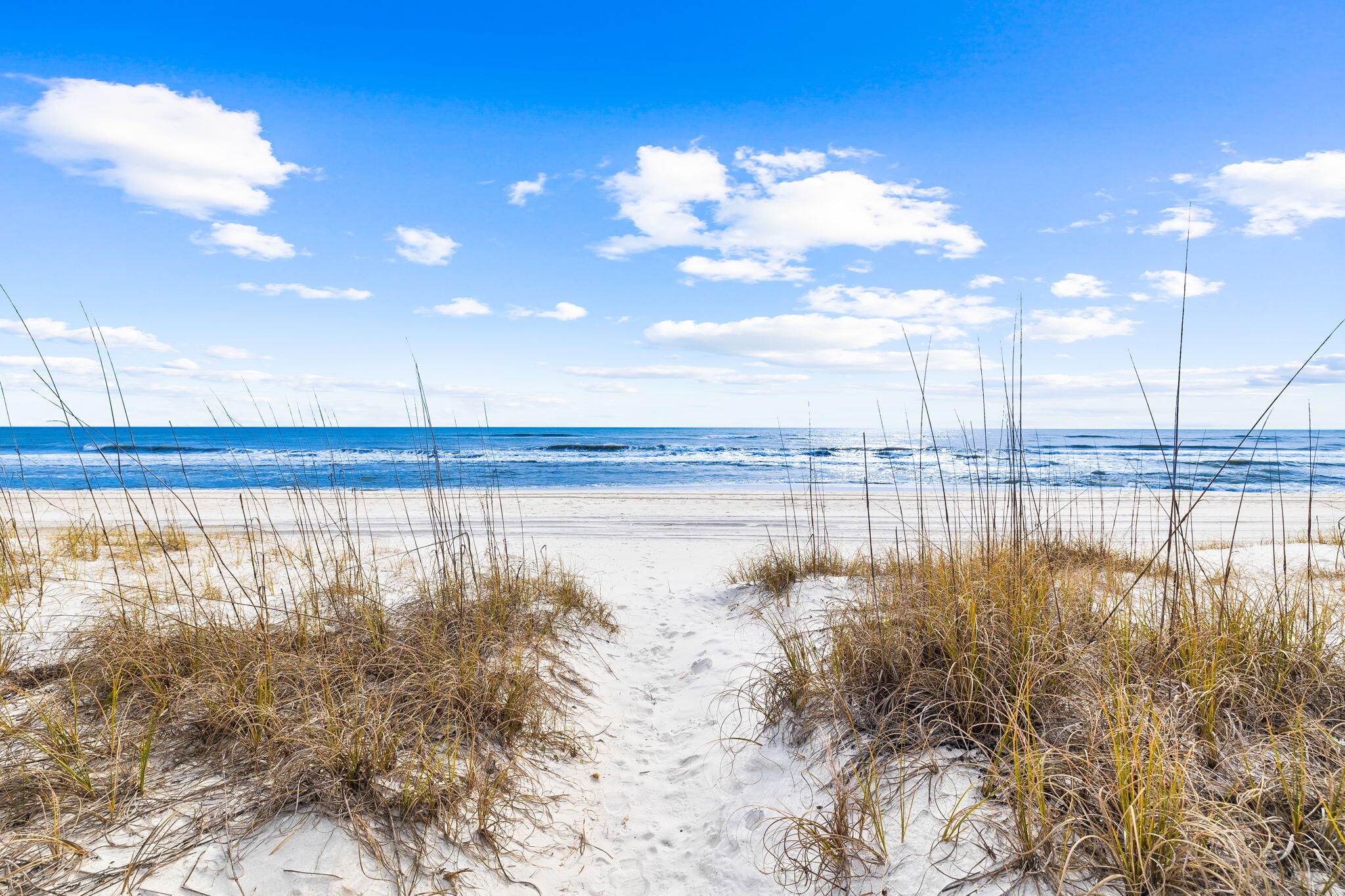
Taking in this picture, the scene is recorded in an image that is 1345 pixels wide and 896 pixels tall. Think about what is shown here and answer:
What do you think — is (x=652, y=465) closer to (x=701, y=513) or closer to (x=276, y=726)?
(x=701, y=513)

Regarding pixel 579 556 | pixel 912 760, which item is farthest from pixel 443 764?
pixel 579 556

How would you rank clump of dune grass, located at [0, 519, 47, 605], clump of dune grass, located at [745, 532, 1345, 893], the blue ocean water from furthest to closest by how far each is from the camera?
1. the blue ocean water
2. clump of dune grass, located at [0, 519, 47, 605]
3. clump of dune grass, located at [745, 532, 1345, 893]

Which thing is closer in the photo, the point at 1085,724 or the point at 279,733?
the point at 1085,724

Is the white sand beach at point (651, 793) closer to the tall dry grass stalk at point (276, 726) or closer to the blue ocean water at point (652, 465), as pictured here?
the tall dry grass stalk at point (276, 726)

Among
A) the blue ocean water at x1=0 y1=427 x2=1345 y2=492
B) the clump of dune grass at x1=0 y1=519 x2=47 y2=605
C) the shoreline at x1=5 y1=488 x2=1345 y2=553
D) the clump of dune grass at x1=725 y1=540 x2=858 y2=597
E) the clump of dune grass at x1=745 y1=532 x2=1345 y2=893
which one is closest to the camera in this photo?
the clump of dune grass at x1=745 y1=532 x2=1345 y2=893

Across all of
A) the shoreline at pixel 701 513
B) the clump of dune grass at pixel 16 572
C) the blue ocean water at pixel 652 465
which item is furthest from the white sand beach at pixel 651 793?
the shoreline at pixel 701 513

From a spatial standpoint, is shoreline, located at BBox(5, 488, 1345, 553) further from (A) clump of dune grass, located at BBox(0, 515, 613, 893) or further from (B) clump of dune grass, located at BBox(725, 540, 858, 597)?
(A) clump of dune grass, located at BBox(0, 515, 613, 893)

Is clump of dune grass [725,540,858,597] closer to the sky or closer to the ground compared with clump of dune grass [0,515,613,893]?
closer to the ground

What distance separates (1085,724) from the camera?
7.33 feet

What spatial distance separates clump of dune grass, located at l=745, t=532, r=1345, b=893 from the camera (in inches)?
68.3

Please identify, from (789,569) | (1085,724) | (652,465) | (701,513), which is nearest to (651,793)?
(1085,724)

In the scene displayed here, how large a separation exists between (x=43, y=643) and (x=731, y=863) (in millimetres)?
3802

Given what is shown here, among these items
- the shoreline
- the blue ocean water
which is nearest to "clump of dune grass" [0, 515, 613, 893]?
the blue ocean water

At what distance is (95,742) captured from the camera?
7.69 feet
